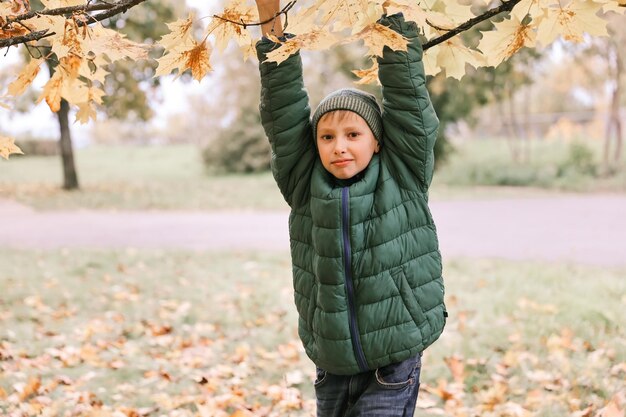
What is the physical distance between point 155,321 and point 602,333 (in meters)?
2.98

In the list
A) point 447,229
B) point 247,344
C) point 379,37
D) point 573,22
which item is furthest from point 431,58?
point 447,229

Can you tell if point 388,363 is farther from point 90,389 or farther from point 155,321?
point 155,321

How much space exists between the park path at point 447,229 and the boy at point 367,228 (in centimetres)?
492

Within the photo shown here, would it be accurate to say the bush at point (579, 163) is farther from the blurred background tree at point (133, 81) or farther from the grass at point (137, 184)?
the blurred background tree at point (133, 81)

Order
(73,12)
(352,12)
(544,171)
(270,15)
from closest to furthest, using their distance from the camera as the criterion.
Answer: (352,12) → (73,12) → (270,15) → (544,171)

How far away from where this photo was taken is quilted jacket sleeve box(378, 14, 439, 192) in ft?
6.30

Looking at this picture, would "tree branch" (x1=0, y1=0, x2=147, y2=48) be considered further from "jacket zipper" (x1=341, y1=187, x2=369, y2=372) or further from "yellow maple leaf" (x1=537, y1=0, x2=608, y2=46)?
"yellow maple leaf" (x1=537, y1=0, x2=608, y2=46)

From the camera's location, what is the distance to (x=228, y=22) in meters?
2.04

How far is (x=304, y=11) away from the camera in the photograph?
5.67 ft

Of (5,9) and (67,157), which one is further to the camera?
(67,157)

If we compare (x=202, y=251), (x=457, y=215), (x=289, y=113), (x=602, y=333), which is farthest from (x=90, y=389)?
(x=457, y=215)

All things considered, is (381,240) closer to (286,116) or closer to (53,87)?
(286,116)

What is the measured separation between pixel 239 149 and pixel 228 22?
1742 centimetres

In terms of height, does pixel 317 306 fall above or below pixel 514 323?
above
